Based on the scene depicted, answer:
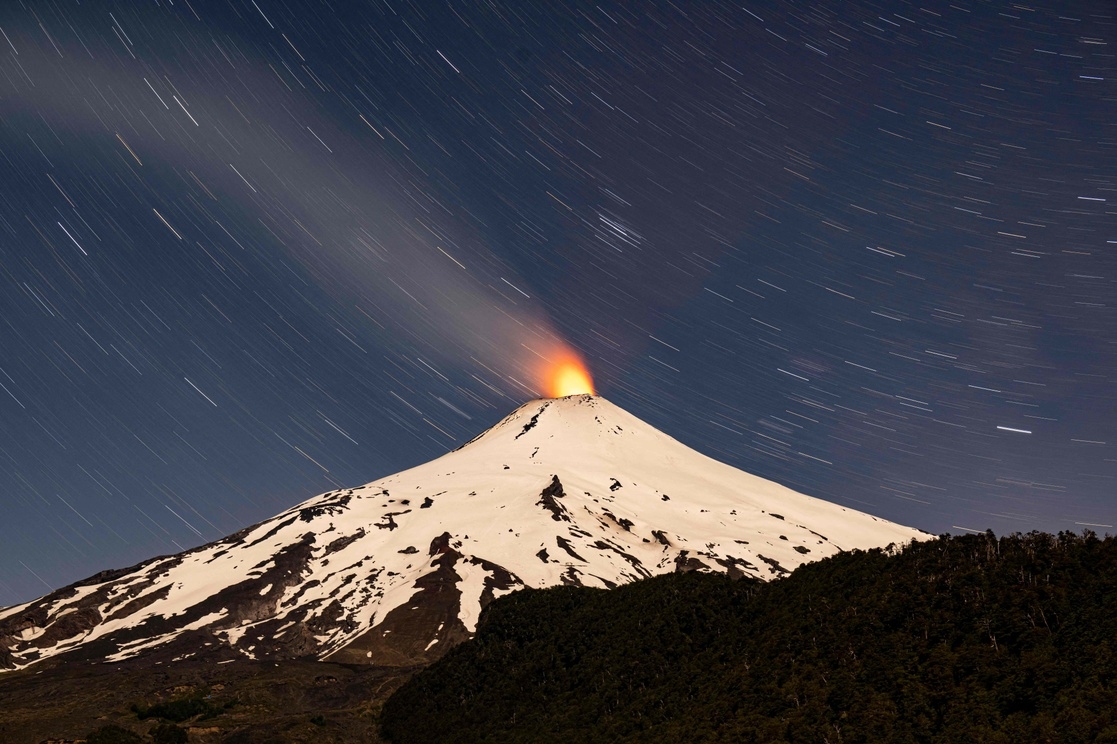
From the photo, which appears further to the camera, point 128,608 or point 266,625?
point 128,608

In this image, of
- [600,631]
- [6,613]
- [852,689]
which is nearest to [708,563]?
[600,631]

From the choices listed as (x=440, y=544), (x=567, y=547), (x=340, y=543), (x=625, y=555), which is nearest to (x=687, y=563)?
(x=625, y=555)

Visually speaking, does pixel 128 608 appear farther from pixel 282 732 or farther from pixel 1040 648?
pixel 1040 648

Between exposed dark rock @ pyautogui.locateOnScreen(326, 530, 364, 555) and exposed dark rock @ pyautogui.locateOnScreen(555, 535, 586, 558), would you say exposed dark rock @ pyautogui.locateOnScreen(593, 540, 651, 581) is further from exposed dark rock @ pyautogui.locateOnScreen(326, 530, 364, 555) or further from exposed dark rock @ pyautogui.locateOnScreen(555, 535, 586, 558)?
exposed dark rock @ pyautogui.locateOnScreen(326, 530, 364, 555)

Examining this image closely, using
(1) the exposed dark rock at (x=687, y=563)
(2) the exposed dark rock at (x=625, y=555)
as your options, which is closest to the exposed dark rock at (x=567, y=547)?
(2) the exposed dark rock at (x=625, y=555)

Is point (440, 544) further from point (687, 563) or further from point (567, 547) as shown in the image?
point (687, 563)

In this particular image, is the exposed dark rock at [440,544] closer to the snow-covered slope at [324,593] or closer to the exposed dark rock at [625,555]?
the snow-covered slope at [324,593]

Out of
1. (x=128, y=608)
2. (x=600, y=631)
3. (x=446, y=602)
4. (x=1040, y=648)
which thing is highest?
(x=128, y=608)

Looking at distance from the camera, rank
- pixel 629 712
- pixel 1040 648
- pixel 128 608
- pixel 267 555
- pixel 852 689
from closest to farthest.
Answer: pixel 1040 648 < pixel 852 689 < pixel 629 712 < pixel 128 608 < pixel 267 555

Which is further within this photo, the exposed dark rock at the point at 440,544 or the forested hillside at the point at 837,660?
the exposed dark rock at the point at 440,544
